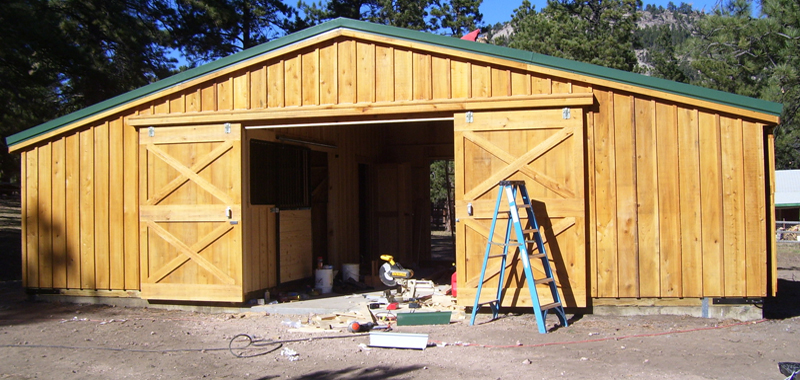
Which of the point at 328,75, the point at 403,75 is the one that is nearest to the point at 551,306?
the point at 403,75

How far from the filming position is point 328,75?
26.1ft

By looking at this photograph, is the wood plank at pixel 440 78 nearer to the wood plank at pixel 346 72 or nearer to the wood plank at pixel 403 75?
the wood plank at pixel 403 75

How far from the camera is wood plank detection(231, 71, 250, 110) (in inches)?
323

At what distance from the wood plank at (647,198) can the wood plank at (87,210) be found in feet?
23.1

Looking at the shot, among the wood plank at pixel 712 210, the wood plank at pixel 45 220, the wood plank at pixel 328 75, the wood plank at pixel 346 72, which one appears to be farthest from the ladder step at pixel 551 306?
the wood plank at pixel 45 220

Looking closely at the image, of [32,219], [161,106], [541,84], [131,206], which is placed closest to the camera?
[541,84]

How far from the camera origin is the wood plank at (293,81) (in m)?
8.05

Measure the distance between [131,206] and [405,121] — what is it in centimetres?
387

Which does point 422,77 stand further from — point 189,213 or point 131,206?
point 131,206

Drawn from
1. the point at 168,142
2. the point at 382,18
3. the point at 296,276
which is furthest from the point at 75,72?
the point at 382,18

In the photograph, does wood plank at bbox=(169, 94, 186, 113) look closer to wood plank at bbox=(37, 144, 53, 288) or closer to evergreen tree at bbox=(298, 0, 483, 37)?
wood plank at bbox=(37, 144, 53, 288)

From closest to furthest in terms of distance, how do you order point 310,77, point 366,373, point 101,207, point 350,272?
point 366,373
point 310,77
point 101,207
point 350,272

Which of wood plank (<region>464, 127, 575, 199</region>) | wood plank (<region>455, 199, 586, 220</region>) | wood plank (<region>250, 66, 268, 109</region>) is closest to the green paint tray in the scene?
wood plank (<region>455, 199, 586, 220</region>)

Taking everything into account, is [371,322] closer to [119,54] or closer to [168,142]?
[168,142]
